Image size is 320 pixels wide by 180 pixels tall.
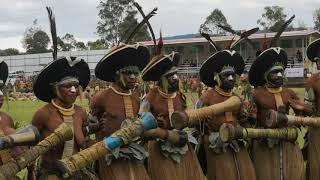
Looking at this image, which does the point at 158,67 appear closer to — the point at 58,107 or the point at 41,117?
the point at 58,107

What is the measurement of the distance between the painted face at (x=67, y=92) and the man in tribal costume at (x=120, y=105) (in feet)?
2.37

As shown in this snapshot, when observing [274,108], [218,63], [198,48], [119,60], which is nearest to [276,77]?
[274,108]

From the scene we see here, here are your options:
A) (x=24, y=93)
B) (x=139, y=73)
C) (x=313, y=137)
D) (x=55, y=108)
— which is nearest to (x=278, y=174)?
(x=313, y=137)

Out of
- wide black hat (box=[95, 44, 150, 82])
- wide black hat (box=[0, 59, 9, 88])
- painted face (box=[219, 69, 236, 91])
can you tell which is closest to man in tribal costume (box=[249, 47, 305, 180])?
painted face (box=[219, 69, 236, 91])

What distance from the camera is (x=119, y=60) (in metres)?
7.05

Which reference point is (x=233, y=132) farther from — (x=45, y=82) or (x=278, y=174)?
(x=45, y=82)

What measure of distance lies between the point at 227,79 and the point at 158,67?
1.02 m

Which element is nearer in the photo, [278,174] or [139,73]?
[139,73]

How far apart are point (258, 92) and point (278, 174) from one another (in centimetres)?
120

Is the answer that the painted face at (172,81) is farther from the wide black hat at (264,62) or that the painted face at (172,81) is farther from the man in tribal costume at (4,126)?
the man in tribal costume at (4,126)

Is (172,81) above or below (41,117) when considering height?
above

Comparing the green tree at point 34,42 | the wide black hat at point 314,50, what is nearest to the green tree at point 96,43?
the green tree at point 34,42

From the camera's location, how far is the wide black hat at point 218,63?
7.86 metres

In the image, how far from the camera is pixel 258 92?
318 inches
